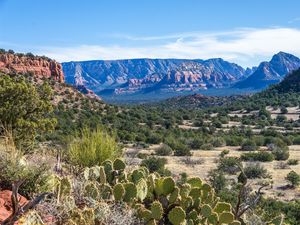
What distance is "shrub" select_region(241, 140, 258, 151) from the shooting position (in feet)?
143

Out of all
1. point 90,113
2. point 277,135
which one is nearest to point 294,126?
point 277,135

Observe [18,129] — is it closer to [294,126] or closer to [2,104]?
[2,104]

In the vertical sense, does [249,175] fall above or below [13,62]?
below

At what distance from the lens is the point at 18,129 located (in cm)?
1739

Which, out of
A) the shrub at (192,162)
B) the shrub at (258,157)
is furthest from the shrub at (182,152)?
the shrub at (258,157)

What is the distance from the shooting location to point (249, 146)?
144ft

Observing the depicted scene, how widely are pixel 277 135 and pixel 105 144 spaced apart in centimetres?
4583

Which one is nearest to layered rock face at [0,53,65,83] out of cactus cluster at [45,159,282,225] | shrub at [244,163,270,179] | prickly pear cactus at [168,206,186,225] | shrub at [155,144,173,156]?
shrub at [155,144,173,156]

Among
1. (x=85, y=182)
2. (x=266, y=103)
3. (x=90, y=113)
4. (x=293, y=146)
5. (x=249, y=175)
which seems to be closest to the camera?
(x=85, y=182)

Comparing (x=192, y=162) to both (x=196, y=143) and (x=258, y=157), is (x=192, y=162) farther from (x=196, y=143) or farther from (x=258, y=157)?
(x=196, y=143)

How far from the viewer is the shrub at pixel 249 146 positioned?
4362cm

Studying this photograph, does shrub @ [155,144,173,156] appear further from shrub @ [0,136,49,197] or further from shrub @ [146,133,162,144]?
shrub @ [0,136,49,197]

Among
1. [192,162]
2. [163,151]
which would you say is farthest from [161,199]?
[163,151]

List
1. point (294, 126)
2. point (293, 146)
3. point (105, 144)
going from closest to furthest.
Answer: point (105, 144) < point (293, 146) < point (294, 126)
